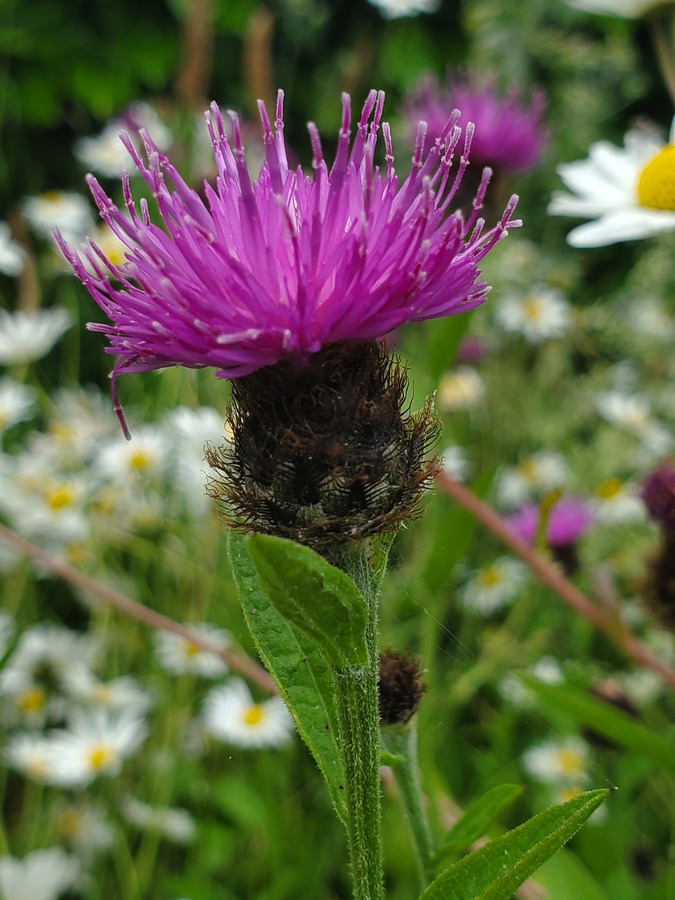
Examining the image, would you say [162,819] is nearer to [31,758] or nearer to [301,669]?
[31,758]

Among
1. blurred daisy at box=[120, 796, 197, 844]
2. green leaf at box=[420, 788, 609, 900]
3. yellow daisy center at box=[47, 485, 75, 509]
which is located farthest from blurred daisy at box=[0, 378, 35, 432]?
green leaf at box=[420, 788, 609, 900]

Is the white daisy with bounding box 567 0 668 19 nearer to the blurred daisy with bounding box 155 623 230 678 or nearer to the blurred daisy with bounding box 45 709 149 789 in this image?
the blurred daisy with bounding box 155 623 230 678

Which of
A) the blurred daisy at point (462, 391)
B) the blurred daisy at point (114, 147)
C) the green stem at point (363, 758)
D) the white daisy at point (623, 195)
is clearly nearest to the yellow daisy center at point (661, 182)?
the white daisy at point (623, 195)

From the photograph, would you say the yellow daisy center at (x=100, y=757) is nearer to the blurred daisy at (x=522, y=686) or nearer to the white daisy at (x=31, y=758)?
the white daisy at (x=31, y=758)

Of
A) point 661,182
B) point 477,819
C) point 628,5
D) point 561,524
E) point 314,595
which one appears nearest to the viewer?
point 314,595

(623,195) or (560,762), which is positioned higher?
(623,195)

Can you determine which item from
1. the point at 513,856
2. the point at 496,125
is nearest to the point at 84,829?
the point at 513,856
